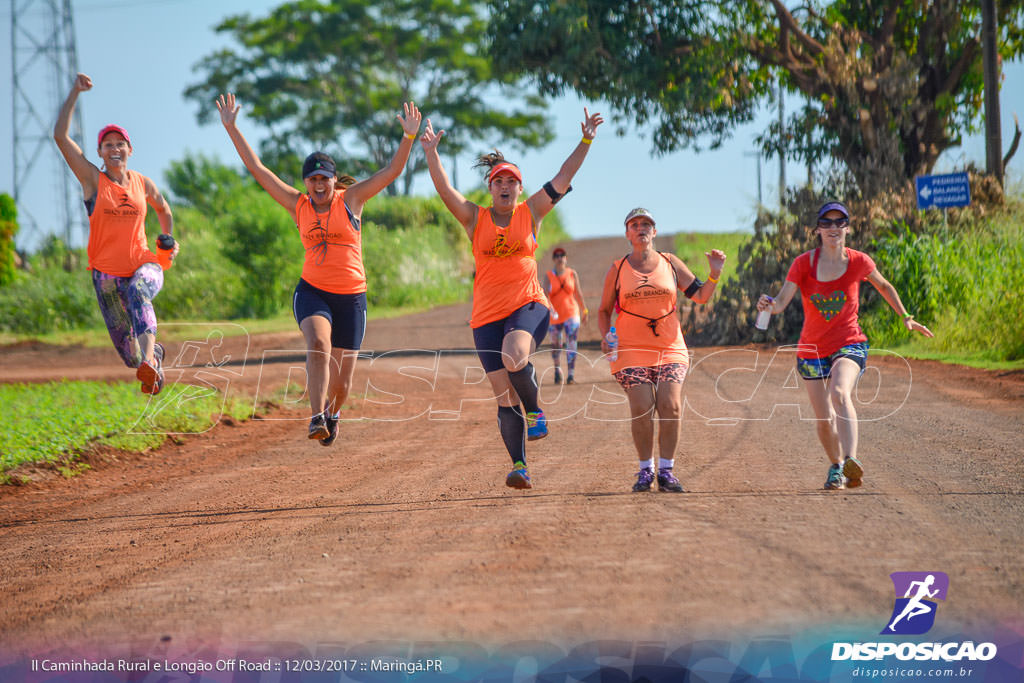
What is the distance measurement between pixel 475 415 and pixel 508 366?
19.2ft


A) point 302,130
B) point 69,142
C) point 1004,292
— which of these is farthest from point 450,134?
point 69,142

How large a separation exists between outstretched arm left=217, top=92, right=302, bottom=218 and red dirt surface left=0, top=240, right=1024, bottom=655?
226cm

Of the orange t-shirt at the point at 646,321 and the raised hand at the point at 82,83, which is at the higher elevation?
the raised hand at the point at 82,83

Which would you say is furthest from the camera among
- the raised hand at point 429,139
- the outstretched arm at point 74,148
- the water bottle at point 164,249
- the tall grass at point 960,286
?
the tall grass at point 960,286

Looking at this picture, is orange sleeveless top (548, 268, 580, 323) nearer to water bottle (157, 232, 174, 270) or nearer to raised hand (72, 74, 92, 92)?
water bottle (157, 232, 174, 270)

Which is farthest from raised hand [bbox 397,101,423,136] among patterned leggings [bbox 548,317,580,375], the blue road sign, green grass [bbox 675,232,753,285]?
green grass [bbox 675,232,753,285]

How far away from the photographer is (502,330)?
684 cm

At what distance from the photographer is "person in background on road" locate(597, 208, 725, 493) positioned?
6805 mm

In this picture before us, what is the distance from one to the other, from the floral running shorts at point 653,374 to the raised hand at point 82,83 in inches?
198

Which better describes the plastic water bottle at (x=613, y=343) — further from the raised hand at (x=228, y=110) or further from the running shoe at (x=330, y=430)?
the raised hand at (x=228, y=110)

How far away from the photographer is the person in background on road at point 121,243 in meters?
8.12

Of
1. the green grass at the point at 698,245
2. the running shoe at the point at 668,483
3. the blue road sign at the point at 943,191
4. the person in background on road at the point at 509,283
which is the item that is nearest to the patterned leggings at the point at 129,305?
the person in background on road at the point at 509,283

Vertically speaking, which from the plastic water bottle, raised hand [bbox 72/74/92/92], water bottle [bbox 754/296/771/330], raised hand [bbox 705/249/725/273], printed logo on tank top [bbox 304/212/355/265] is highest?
raised hand [bbox 72/74/92/92]

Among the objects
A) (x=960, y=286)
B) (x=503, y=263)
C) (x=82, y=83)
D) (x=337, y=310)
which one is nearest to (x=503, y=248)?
(x=503, y=263)
